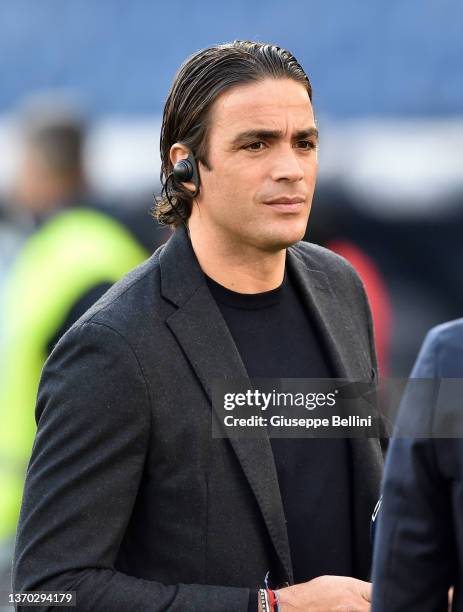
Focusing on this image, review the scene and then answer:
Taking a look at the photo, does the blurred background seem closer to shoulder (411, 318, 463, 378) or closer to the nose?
the nose

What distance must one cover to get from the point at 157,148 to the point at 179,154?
4364mm

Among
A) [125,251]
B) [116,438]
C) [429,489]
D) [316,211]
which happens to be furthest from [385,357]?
[429,489]

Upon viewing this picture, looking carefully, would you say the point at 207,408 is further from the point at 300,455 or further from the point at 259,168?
the point at 259,168

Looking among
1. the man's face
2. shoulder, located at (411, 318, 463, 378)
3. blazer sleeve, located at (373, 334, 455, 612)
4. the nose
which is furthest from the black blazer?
shoulder, located at (411, 318, 463, 378)

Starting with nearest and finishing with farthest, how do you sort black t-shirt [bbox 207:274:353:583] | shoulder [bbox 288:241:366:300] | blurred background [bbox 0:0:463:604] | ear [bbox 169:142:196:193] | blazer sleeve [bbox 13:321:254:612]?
blazer sleeve [bbox 13:321:254:612]
black t-shirt [bbox 207:274:353:583]
ear [bbox 169:142:196:193]
shoulder [bbox 288:241:366:300]
blurred background [bbox 0:0:463:604]

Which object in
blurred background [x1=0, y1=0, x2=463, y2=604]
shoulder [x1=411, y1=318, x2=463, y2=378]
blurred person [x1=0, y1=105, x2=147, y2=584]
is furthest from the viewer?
blurred background [x1=0, y1=0, x2=463, y2=604]

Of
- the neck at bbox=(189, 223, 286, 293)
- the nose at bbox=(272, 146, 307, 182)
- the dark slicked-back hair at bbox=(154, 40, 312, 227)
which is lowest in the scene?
the neck at bbox=(189, 223, 286, 293)

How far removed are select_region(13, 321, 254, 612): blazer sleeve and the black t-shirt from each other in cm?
18

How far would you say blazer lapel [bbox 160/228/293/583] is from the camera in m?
2.08

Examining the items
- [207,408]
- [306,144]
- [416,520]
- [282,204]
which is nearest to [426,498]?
[416,520]

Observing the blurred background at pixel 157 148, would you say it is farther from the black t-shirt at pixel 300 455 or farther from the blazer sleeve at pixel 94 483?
the blazer sleeve at pixel 94 483

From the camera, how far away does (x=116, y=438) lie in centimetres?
201

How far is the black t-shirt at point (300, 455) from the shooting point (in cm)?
214

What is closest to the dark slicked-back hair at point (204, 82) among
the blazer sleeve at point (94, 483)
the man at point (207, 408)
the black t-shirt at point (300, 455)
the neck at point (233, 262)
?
the man at point (207, 408)
